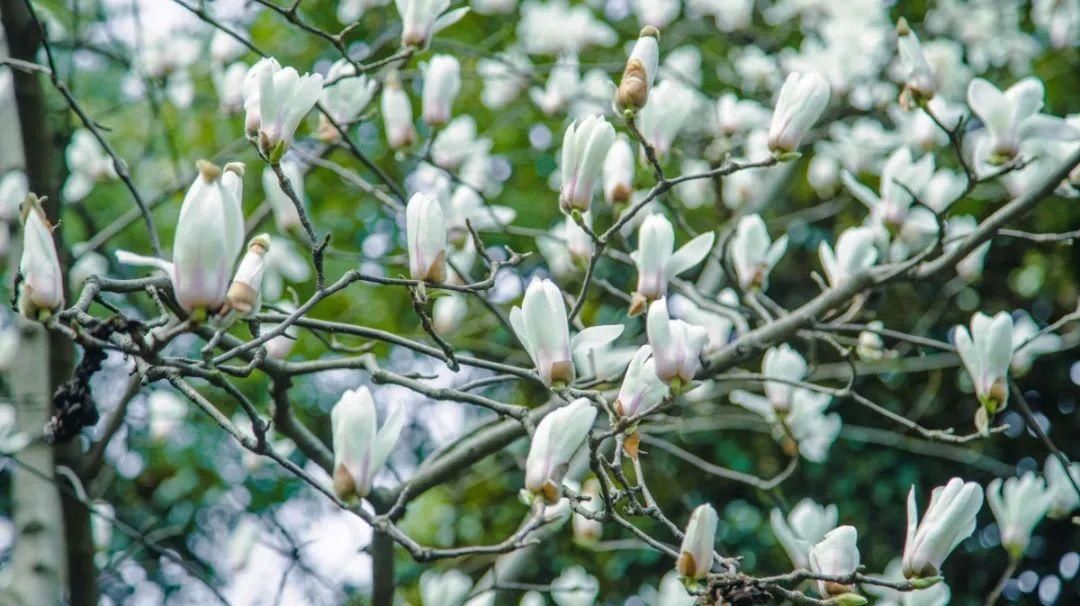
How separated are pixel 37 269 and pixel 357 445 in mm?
359

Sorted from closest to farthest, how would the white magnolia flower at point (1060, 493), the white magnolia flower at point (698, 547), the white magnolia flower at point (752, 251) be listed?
the white magnolia flower at point (698, 547), the white magnolia flower at point (752, 251), the white magnolia flower at point (1060, 493)

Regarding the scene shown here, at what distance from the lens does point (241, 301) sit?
3.01ft

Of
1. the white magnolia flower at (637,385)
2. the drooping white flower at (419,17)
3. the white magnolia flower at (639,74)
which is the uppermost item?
the drooping white flower at (419,17)

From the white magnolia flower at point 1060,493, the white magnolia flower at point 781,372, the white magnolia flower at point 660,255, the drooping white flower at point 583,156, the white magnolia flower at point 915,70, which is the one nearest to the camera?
the drooping white flower at point 583,156

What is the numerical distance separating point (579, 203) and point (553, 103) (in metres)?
1.18

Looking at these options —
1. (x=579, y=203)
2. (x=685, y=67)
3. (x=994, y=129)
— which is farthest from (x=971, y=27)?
(x=579, y=203)

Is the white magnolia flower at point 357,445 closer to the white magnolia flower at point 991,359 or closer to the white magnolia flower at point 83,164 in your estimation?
the white magnolia flower at point 991,359

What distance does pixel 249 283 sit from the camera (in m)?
0.94

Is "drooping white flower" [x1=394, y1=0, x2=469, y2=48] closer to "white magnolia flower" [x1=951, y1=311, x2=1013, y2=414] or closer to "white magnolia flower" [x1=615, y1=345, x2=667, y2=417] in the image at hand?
"white magnolia flower" [x1=615, y1=345, x2=667, y2=417]

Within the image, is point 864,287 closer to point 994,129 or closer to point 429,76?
point 994,129

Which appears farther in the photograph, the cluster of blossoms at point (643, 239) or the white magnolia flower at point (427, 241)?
the white magnolia flower at point (427, 241)

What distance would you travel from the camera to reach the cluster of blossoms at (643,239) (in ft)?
3.55

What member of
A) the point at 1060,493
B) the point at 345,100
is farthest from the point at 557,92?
the point at 1060,493

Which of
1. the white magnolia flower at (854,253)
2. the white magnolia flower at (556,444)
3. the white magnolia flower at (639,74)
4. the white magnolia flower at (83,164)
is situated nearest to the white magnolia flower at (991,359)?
the white magnolia flower at (854,253)
